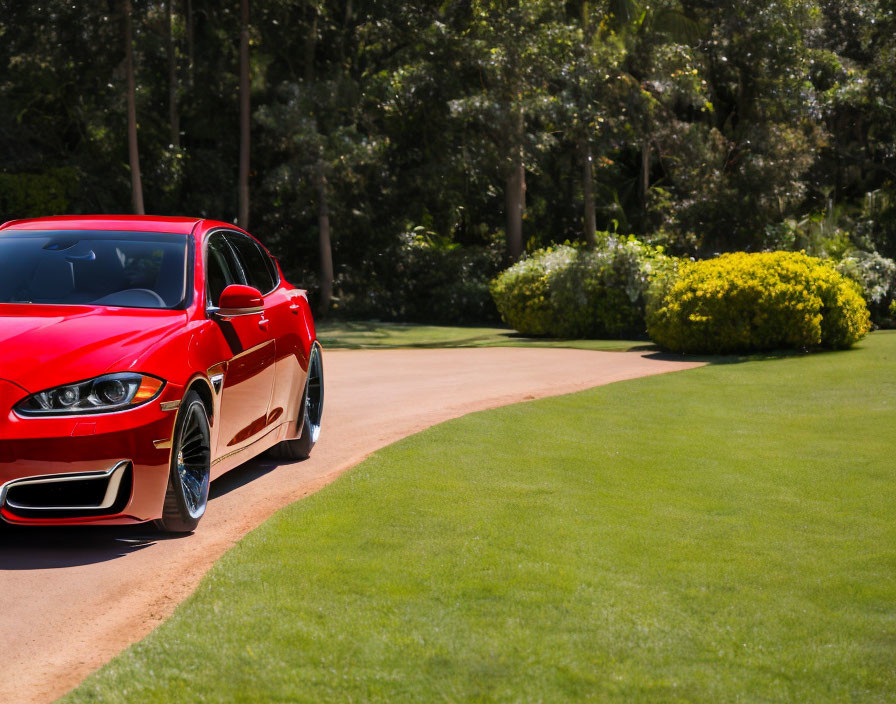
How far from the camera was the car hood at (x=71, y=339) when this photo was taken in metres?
5.80

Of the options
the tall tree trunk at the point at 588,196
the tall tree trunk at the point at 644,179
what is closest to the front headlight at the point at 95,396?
the tall tree trunk at the point at 588,196

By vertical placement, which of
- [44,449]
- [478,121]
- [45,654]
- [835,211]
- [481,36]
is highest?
[481,36]

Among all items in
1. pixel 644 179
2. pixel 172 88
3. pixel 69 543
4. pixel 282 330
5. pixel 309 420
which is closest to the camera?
pixel 69 543

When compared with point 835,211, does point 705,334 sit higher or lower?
lower

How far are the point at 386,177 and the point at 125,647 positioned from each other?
91.0 ft

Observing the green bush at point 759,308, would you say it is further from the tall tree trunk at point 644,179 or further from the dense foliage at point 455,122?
the tall tree trunk at point 644,179

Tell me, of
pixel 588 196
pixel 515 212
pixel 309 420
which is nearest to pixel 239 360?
pixel 309 420

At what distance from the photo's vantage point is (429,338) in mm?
23516

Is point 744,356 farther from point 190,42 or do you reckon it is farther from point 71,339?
point 190,42

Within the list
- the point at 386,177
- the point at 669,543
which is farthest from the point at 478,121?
the point at 669,543

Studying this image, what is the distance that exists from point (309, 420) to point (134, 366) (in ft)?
10.9

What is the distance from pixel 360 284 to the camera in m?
32.0

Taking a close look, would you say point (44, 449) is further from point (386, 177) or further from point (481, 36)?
point (386, 177)

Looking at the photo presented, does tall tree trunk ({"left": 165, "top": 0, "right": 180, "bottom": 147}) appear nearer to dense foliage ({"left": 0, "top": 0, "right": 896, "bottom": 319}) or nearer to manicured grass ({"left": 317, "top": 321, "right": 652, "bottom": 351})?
dense foliage ({"left": 0, "top": 0, "right": 896, "bottom": 319})
